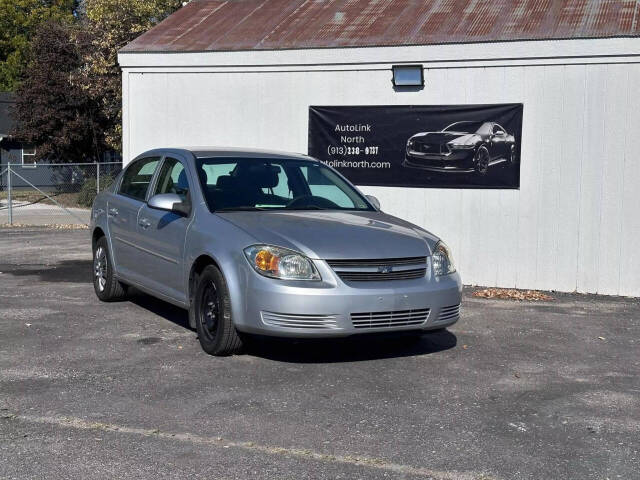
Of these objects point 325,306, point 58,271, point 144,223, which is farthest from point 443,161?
point 325,306

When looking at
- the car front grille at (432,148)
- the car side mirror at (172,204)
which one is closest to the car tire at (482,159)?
the car front grille at (432,148)

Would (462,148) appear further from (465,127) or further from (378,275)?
(378,275)

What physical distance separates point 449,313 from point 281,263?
1.43 m

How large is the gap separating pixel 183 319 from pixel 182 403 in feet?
9.94

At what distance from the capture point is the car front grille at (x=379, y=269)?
22.7 ft

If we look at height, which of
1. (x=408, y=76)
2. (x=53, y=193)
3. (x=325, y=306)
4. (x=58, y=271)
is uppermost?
(x=408, y=76)

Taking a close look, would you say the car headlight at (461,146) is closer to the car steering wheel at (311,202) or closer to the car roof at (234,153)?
the car roof at (234,153)

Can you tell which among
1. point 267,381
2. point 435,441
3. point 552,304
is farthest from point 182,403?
point 552,304

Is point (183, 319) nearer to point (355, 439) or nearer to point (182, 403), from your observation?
point (182, 403)

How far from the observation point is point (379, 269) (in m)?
7.01

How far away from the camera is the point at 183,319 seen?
9.12m

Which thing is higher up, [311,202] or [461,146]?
[461,146]

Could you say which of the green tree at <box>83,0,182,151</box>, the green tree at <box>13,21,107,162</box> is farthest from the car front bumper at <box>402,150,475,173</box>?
the green tree at <box>13,21,107,162</box>

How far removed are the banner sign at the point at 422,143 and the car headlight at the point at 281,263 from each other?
223 inches
